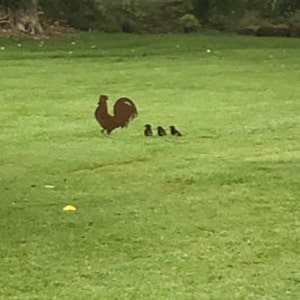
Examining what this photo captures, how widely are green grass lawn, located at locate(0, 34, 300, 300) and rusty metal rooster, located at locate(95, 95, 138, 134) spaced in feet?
0.27

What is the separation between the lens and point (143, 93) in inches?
430

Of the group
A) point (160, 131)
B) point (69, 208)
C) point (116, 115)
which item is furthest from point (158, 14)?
point (69, 208)

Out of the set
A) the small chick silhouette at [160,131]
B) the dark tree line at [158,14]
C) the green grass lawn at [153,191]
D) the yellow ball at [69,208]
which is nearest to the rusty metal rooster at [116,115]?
the green grass lawn at [153,191]

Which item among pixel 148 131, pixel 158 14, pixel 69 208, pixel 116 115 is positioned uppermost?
pixel 69 208

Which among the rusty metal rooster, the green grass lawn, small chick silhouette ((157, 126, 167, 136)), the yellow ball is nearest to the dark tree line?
the green grass lawn

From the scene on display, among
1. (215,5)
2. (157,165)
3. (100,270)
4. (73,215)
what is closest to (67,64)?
(215,5)

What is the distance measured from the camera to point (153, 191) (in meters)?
5.89

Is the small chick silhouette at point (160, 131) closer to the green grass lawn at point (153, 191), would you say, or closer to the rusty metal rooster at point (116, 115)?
the green grass lawn at point (153, 191)

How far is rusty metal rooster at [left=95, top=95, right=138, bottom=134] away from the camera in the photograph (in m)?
7.97

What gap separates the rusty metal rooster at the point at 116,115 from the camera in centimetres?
797

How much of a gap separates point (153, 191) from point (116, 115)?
2231 millimetres

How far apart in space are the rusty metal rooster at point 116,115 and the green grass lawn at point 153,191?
3.3 inches

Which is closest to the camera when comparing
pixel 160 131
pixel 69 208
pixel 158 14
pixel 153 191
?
pixel 69 208

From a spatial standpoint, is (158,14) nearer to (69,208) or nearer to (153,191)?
(153,191)
